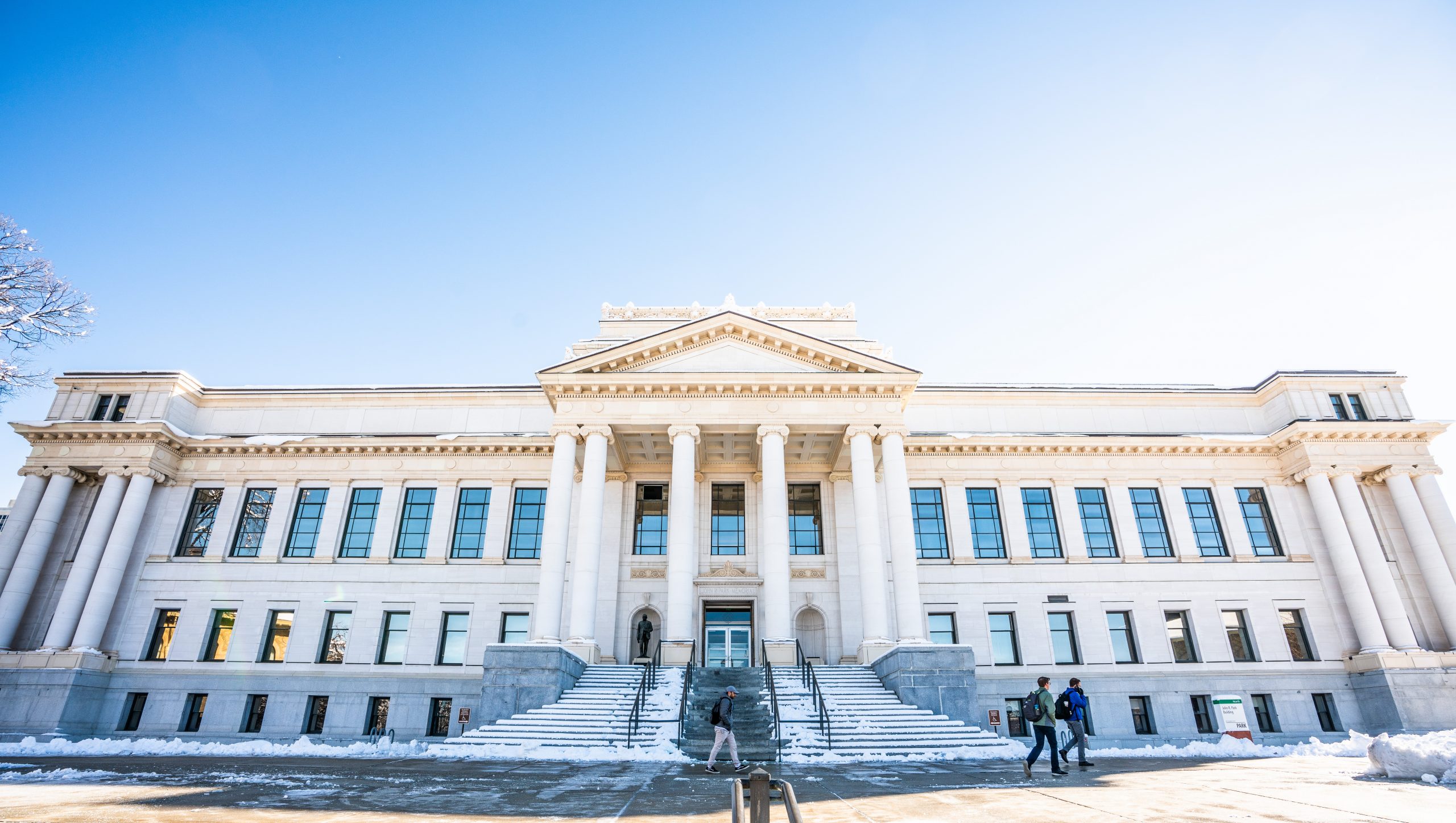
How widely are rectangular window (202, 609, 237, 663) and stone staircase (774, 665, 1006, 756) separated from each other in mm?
21941

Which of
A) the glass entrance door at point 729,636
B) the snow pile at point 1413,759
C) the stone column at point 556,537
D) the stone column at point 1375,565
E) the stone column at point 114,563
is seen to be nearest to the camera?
the snow pile at point 1413,759

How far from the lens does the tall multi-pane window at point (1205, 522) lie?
30422 mm

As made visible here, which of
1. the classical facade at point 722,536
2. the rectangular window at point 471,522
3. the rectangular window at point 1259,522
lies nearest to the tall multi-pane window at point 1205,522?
the classical facade at point 722,536

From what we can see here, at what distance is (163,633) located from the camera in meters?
29.2

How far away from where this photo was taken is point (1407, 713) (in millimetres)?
25547

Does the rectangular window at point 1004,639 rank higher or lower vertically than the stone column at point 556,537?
lower

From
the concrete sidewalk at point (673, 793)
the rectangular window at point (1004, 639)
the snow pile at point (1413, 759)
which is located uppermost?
the rectangular window at point (1004, 639)

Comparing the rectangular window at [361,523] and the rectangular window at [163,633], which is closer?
the rectangular window at [163,633]

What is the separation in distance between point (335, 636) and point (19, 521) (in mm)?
12996

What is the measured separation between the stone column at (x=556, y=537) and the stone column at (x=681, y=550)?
3501 millimetres

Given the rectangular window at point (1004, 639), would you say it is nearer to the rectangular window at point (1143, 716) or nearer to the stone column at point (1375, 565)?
the rectangular window at point (1143, 716)

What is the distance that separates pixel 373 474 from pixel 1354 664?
38.9m

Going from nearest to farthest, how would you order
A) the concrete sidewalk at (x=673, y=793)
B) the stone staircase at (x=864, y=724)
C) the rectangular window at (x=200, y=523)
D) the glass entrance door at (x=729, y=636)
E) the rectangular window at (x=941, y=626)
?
the concrete sidewalk at (x=673, y=793)
the stone staircase at (x=864, y=724)
the rectangular window at (x=941, y=626)
the glass entrance door at (x=729, y=636)
the rectangular window at (x=200, y=523)

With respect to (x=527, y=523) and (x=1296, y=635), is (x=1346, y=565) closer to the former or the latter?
(x=1296, y=635)
